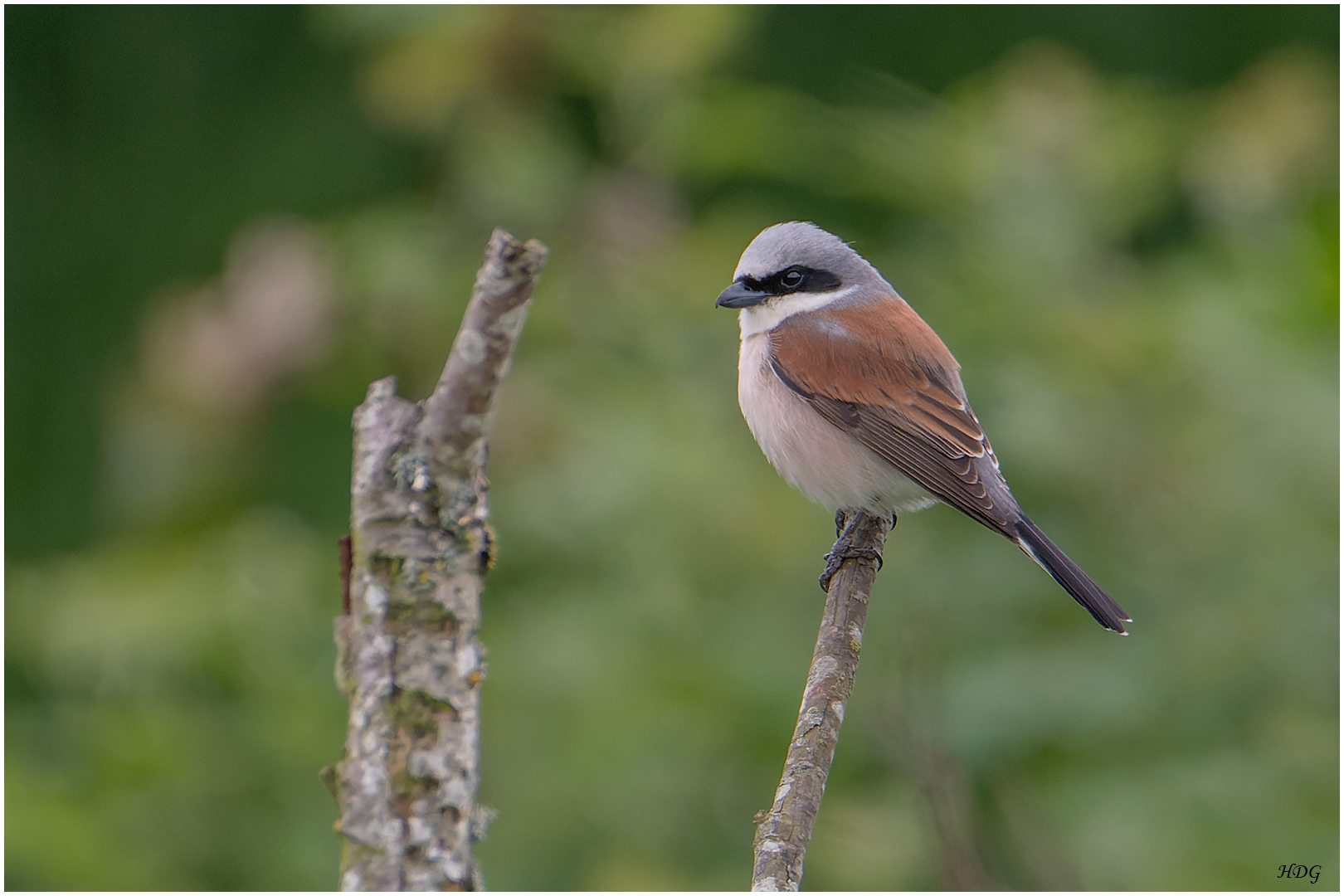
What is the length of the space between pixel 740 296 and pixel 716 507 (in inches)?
22.9

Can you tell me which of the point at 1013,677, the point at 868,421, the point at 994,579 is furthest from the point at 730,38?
the point at 1013,677

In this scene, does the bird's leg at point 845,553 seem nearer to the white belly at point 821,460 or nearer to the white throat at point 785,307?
the white belly at point 821,460

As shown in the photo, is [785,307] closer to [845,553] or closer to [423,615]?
[845,553]

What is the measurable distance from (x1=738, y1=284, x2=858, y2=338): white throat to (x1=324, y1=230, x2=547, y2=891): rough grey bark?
1.32m

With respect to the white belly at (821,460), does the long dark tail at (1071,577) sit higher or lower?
lower

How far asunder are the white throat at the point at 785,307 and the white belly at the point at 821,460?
0.53 ft

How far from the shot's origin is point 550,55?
3.25m

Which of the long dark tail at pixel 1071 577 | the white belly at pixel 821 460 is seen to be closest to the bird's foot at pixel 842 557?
the white belly at pixel 821 460

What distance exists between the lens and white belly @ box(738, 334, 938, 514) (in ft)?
7.38

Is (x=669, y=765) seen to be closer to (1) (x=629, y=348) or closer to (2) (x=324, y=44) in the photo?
(1) (x=629, y=348)

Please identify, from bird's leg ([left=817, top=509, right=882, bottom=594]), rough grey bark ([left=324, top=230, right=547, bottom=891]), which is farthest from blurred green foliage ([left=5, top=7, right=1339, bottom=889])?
rough grey bark ([left=324, top=230, right=547, bottom=891])

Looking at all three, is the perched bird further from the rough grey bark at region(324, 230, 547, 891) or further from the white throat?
the rough grey bark at region(324, 230, 547, 891)

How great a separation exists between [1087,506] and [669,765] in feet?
3.47

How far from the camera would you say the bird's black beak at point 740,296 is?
228 cm
